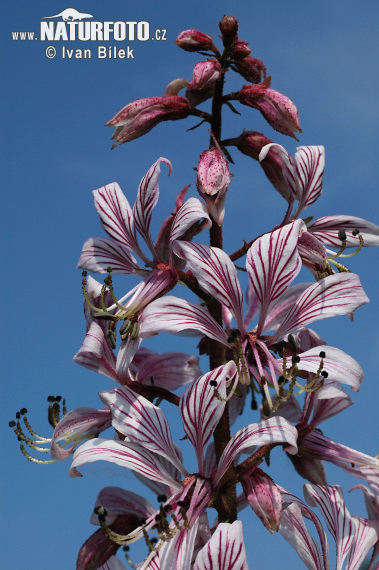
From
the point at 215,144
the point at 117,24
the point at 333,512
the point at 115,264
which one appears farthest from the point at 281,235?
the point at 117,24

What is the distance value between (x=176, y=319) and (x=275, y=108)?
1308mm

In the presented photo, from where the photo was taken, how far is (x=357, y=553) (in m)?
4.49

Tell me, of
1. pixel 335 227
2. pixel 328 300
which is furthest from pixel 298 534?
pixel 335 227

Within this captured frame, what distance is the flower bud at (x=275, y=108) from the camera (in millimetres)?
4609

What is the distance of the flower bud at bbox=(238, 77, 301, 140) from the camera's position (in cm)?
461

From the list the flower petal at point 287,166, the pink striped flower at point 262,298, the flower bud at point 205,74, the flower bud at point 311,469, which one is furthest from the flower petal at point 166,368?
the flower bud at point 205,74

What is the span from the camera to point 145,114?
15.4 ft

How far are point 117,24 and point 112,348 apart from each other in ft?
14.4

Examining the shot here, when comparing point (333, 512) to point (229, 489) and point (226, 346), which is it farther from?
point (226, 346)

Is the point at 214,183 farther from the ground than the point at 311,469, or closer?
farther from the ground

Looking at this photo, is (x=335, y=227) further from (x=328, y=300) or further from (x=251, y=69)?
(x=251, y=69)

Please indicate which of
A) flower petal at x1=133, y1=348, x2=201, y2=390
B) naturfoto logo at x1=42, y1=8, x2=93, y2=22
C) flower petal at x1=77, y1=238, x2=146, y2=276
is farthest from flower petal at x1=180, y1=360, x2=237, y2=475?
naturfoto logo at x1=42, y1=8, x2=93, y2=22

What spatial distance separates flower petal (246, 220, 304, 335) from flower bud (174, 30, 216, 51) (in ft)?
3.96

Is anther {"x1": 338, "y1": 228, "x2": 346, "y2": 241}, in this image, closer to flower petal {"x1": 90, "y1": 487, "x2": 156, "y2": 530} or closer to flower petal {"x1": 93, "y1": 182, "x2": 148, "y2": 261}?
flower petal {"x1": 93, "y1": 182, "x2": 148, "y2": 261}
